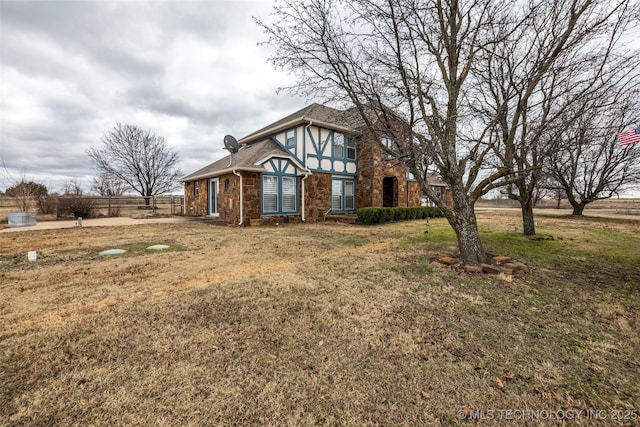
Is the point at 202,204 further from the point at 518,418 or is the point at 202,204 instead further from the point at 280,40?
the point at 518,418

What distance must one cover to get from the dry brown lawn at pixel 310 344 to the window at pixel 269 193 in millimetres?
7644

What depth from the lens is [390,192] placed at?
17359 mm

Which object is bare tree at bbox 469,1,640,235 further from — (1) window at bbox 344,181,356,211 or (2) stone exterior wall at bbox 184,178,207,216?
(2) stone exterior wall at bbox 184,178,207,216

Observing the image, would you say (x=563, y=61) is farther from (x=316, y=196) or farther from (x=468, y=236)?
(x=316, y=196)

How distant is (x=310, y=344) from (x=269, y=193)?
10699mm

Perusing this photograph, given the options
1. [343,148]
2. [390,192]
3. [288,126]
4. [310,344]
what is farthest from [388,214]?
[310,344]

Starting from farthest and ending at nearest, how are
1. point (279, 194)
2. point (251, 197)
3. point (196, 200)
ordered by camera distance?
1. point (196, 200)
2. point (279, 194)
3. point (251, 197)

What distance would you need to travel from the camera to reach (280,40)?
5633 millimetres

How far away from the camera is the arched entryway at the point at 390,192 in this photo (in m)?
16.5

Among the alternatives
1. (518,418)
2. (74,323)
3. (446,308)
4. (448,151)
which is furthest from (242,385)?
(448,151)

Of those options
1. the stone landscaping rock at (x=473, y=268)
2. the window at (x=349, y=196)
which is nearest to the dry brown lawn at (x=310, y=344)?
the stone landscaping rock at (x=473, y=268)

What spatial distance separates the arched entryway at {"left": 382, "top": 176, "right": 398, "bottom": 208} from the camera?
1647cm

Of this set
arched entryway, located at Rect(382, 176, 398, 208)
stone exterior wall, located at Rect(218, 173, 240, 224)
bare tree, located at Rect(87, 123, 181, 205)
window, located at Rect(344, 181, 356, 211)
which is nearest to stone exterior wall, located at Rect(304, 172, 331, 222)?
window, located at Rect(344, 181, 356, 211)

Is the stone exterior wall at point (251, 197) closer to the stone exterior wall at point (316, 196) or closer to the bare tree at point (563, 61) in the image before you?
the stone exterior wall at point (316, 196)
